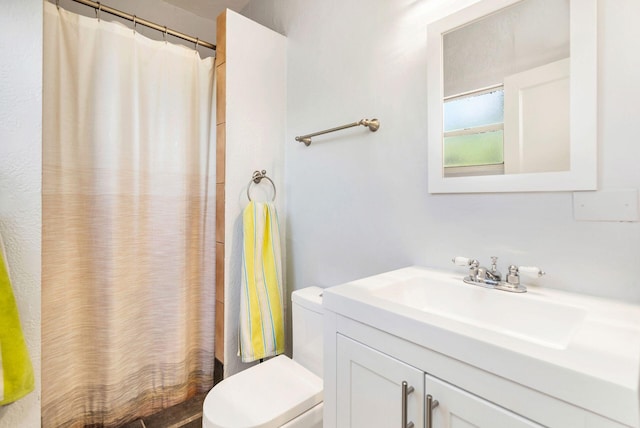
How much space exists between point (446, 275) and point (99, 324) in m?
1.58

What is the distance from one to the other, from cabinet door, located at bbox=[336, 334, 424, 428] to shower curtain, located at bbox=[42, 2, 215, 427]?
1.10m

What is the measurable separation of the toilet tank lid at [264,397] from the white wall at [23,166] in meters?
0.72

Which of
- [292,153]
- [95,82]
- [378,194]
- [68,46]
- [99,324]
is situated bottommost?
[99,324]

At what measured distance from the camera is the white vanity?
485 mm

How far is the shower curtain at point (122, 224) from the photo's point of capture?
1316 millimetres

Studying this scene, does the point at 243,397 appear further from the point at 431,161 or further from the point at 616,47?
the point at 616,47

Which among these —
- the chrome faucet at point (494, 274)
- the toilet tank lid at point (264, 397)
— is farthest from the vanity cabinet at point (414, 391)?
the chrome faucet at point (494, 274)

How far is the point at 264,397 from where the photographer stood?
3.79ft

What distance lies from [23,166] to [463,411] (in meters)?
1.61

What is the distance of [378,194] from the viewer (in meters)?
1.34

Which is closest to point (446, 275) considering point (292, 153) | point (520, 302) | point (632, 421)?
point (520, 302)

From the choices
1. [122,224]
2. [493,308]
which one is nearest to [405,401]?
[493,308]

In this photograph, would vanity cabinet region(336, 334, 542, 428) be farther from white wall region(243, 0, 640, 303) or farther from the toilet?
white wall region(243, 0, 640, 303)

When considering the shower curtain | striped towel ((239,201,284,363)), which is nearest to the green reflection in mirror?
striped towel ((239,201,284,363))
